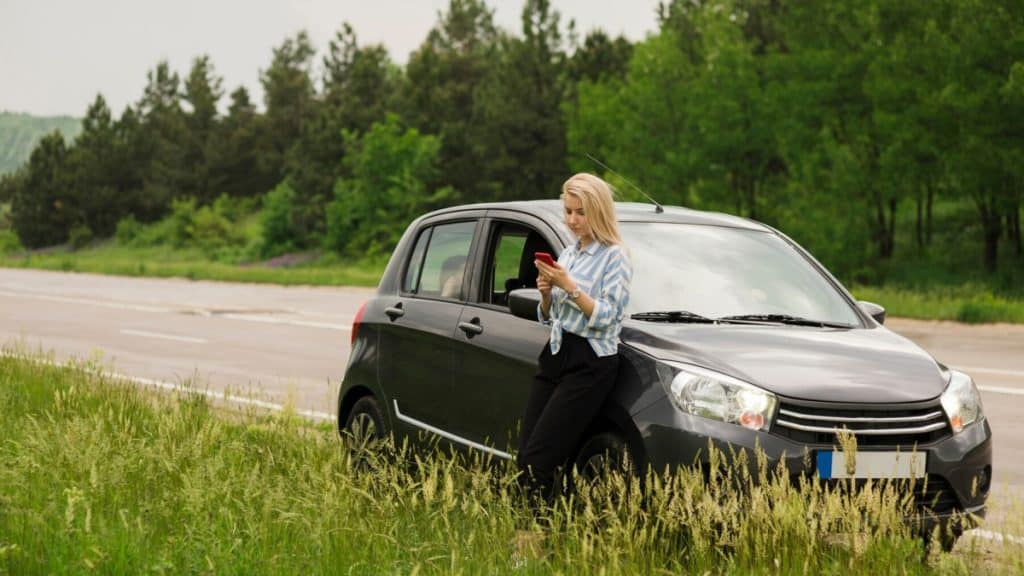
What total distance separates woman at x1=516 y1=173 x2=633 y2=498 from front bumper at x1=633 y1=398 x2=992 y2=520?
0.89ft

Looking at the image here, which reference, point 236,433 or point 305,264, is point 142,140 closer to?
point 305,264

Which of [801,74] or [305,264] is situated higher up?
[801,74]

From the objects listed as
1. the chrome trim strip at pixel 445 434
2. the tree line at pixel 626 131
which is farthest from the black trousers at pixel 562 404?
the tree line at pixel 626 131

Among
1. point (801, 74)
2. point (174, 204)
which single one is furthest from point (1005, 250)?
point (174, 204)

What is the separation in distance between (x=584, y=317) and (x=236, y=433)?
12.0 feet

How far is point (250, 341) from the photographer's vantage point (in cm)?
1902

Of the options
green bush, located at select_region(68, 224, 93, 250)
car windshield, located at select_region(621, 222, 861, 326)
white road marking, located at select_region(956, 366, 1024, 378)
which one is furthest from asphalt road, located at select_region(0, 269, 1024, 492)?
green bush, located at select_region(68, 224, 93, 250)

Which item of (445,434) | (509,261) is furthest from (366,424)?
(509,261)

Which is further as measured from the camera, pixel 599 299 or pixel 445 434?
pixel 445 434

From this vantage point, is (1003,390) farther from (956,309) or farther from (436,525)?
(956,309)

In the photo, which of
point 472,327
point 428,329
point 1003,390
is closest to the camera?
point 472,327

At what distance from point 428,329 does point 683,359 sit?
199 centimetres

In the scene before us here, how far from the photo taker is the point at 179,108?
348 feet

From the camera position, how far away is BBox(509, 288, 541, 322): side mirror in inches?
222
